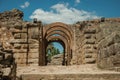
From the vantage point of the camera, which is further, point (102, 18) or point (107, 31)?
point (102, 18)

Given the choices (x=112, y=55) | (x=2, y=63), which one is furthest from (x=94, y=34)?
(x=2, y=63)

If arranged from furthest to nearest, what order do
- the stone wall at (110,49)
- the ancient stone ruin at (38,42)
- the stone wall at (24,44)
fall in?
the stone wall at (24,44)
the ancient stone ruin at (38,42)
the stone wall at (110,49)

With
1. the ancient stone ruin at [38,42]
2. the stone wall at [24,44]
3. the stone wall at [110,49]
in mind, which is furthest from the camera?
the stone wall at [24,44]

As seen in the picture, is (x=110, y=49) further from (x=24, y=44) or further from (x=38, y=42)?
(x=24, y=44)

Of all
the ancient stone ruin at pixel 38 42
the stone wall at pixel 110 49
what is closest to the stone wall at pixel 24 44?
the ancient stone ruin at pixel 38 42

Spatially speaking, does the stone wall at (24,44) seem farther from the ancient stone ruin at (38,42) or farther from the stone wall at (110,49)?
the stone wall at (110,49)

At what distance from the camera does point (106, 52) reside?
8.50 metres

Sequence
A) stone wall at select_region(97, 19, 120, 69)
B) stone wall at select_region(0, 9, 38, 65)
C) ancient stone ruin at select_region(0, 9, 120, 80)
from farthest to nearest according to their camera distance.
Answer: stone wall at select_region(0, 9, 38, 65) < ancient stone ruin at select_region(0, 9, 120, 80) < stone wall at select_region(97, 19, 120, 69)

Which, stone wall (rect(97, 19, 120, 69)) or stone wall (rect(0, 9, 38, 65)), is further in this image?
stone wall (rect(0, 9, 38, 65))

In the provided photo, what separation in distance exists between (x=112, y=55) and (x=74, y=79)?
2.06 metres

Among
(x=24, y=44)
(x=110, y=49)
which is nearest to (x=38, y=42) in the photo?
(x=24, y=44)

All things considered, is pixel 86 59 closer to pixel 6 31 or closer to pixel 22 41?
pixel 22 41

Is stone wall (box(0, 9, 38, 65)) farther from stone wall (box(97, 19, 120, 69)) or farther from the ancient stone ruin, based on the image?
stone wall (box(97, 19, 120, 69))

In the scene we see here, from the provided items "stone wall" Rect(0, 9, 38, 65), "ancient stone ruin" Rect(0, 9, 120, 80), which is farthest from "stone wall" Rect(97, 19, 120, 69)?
"stone wall" Rect(0, 9, 38, 65)
